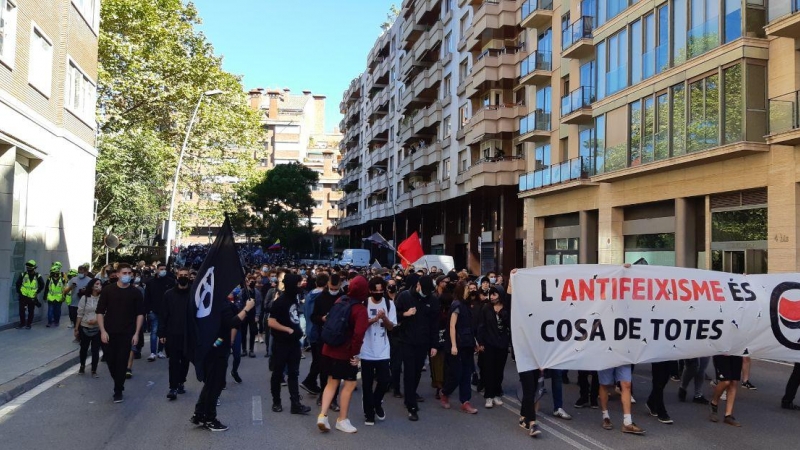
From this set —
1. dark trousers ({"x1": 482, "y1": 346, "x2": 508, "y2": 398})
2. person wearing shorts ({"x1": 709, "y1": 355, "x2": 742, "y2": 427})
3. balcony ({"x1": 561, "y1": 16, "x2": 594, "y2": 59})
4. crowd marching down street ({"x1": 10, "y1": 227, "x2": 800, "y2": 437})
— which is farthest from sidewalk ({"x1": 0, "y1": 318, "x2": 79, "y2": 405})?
balcony ({"x1": 561, "y1": 16, "x2": 594, "y2": 59})

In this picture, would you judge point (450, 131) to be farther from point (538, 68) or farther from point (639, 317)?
point (639, 317)

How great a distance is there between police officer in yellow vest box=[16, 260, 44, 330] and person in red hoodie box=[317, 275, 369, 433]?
515 inches

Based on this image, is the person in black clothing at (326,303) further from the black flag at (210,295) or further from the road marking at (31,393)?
the road marking at (31,393)

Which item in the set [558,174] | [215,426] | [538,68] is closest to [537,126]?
[538,68]

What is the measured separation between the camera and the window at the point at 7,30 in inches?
650

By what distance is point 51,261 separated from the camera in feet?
70.7

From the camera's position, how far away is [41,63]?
19.7 meters

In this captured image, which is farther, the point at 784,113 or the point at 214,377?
the point at 784,113

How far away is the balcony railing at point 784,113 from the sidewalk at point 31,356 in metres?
18.2

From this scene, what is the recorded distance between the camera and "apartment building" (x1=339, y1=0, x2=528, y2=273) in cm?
3862

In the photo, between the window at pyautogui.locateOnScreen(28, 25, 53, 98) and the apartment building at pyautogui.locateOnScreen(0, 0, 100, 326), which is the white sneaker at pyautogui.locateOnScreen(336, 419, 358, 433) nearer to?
the apartment building at pyautogui.locateOnScreen(0, 0, 100, 326)

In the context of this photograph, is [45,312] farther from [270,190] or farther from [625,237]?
[270,190]

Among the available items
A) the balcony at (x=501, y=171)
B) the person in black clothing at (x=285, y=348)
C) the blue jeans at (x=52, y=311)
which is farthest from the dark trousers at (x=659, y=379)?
the balcony at (x=501, y=171)

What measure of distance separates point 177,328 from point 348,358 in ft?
11.5
